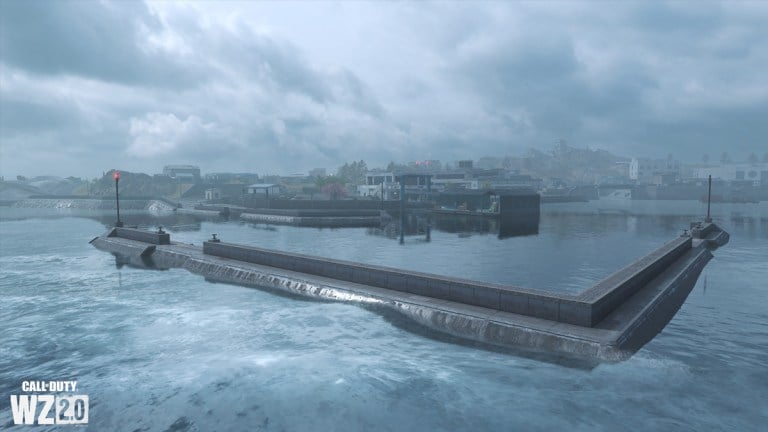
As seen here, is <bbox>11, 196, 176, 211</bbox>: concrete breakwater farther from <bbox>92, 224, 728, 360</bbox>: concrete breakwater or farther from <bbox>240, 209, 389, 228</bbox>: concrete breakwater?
<bbox>92, 224, 728, 360</bbox>: concrete breakwater

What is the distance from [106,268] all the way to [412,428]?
1385 inches

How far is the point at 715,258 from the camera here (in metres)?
39.6

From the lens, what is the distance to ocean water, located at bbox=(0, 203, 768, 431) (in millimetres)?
12367

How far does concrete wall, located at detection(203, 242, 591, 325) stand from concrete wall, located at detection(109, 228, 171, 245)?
1645 centimetres

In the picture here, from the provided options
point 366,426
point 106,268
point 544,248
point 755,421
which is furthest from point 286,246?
point 755,421

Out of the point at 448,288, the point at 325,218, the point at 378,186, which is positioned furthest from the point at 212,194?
the point at 448,288

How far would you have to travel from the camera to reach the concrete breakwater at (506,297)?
16.7 meters

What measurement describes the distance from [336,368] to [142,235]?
38.7m

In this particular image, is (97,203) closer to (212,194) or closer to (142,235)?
(212,194)

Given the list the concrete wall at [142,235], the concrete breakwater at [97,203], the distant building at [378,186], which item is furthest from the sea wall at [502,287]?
the concrete breakwater at [97,203]

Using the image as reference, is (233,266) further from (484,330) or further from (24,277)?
(484,330)

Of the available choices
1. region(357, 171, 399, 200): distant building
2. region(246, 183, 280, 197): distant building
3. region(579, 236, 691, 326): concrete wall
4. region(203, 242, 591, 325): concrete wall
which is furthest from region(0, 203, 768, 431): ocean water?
region(357, 171, 399, 200): distant building

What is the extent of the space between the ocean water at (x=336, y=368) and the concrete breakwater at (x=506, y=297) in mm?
877

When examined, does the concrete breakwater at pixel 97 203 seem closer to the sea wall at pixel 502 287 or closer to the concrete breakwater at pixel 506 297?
the concrete breakwater at pixel 506 297
